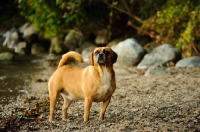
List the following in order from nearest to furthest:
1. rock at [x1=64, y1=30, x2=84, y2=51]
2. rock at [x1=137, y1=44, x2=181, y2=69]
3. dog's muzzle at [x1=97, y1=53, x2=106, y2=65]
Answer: dog's muzzle at [x1=97, y1=53, x2=106, y2=65] → rock at [x1=137, y1=44, x2=181, y2=69] → rock at [x1=64, y1=30, x2=84, y2=51]

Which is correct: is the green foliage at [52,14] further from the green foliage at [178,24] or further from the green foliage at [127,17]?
the green foliage at [178,24]

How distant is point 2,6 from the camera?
2977cm

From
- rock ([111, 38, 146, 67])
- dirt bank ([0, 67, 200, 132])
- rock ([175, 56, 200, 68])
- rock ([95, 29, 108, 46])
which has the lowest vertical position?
dirt bank ([0, 67, 200, 132])

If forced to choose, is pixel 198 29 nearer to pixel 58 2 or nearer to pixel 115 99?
pixel 58 2

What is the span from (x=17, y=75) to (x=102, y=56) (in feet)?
32.5

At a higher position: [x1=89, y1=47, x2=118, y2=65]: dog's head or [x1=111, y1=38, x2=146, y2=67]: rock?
[x1=89, y1=47, x2=118, y2=65]: dog's head

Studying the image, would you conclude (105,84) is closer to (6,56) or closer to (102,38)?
(6,56)

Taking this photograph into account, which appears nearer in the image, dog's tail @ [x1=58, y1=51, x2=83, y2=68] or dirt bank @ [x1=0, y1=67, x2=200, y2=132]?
dirt bank @ [x1=0, y1=67, x2=200, y2=132]

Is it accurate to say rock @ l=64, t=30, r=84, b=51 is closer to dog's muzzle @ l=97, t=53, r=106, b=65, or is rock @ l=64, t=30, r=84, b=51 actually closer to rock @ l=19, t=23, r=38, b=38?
rock @ l=19, t=23, r=38, b=38

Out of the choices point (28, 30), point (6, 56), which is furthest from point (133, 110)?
point (28, 30)

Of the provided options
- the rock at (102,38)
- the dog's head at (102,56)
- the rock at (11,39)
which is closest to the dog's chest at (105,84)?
the dog's head at (102,56)

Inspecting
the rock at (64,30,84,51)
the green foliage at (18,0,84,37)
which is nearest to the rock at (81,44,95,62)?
the rock at (64,30,84,51)

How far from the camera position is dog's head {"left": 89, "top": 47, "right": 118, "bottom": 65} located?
19.9 ft

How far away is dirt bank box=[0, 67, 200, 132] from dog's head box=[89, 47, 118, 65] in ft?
3.27
